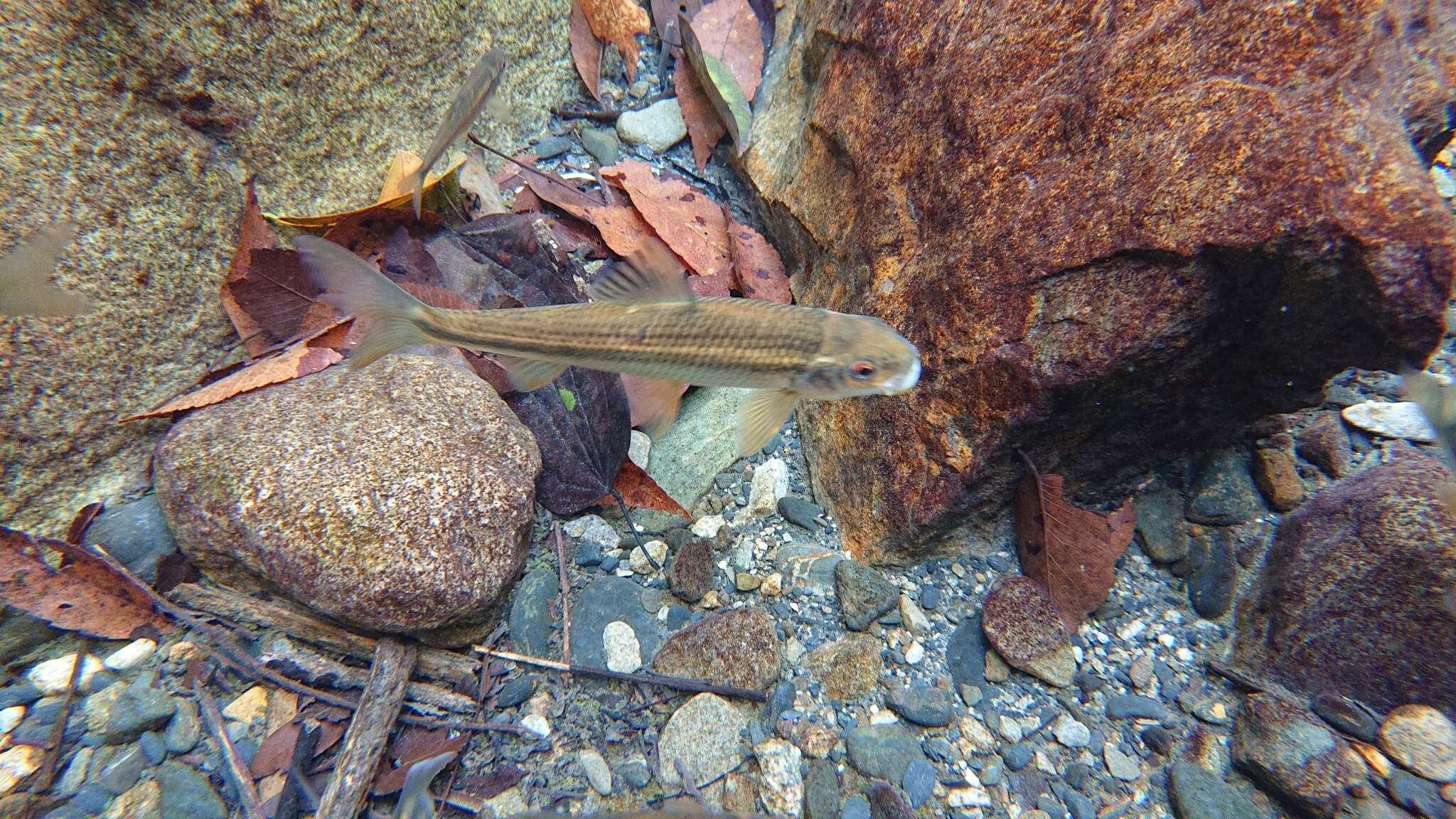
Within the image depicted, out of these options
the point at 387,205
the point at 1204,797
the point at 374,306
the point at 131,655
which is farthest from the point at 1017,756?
the point at 387,205

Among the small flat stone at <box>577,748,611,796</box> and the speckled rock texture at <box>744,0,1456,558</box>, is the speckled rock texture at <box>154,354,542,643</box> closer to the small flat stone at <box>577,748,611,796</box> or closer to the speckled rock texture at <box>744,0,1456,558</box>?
the small flat stone at <box>577,748,611,796</box>

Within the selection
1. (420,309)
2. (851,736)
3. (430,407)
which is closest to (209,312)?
(430,407)

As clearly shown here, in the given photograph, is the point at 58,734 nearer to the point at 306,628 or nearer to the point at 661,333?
the point at 306,628

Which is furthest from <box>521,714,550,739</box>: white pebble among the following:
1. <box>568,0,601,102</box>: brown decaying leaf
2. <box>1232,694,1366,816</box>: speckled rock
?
<box>568,0,601,102</box>: brown decaying leaf

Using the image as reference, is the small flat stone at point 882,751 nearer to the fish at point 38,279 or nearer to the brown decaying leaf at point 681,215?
the brown decaying leaf at point 681,215

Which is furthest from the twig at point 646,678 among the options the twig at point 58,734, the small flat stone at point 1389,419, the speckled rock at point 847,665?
the small flat stone at point 1389,419

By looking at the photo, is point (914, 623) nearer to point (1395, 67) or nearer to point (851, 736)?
point (851, 736)
